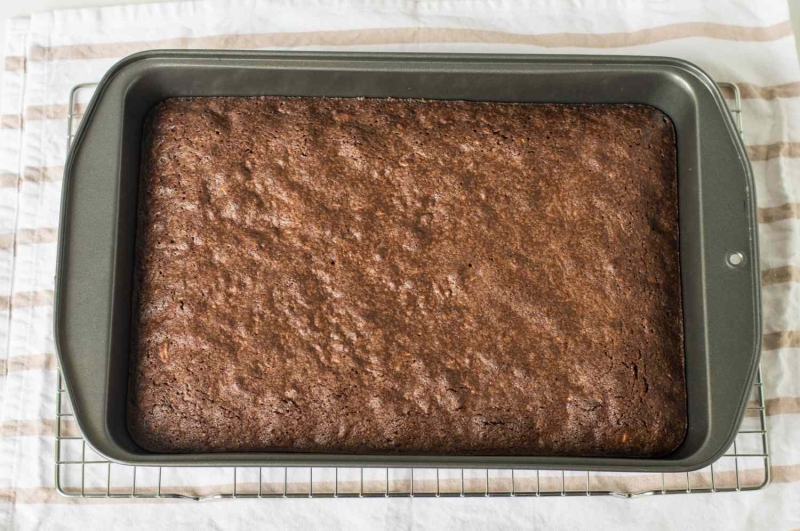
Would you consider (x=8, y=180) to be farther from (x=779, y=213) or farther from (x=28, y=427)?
(x=779, y=213)

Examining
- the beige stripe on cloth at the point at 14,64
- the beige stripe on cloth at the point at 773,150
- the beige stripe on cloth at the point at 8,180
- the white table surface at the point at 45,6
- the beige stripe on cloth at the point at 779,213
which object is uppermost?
the white table surface at the point at 45,6

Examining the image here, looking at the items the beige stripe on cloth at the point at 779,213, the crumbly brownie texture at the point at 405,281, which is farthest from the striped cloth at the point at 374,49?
the crumbly brownie texture at the point at 405,281

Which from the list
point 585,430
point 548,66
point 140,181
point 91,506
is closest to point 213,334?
point 140,181

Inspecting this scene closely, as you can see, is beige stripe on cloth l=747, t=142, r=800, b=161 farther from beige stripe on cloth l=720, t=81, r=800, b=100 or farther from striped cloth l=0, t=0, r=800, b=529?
beige stripe on cloth l=720, t=81, r=800, b=100

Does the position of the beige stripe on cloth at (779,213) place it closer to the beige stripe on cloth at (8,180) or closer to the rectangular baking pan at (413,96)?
the rectangular baking pan at (413,96)

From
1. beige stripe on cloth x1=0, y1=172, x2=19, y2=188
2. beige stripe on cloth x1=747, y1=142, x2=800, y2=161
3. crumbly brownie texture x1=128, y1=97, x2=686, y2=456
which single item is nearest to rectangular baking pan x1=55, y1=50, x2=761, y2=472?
crumbly brownie texture x1=128, y1=97, x2=686, y2=456

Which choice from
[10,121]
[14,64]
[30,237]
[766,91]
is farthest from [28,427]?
[766,91]

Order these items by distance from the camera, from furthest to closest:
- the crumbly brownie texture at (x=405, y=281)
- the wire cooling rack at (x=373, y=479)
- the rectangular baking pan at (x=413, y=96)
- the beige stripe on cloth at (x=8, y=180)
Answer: the beige stripe on cloth at (x=8, y=180) → the wire cooling rack at (x=373, y=479) → the crumbly brownie texture at (x=405, y=281) → the rectangular baking pan at (x=413, y=96)
